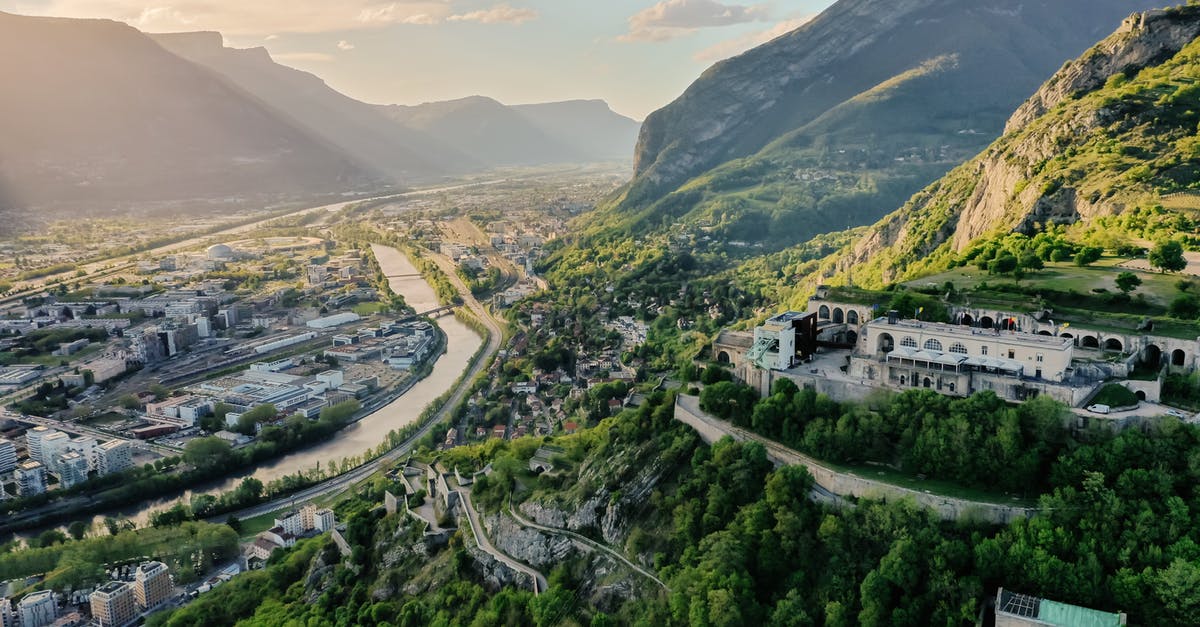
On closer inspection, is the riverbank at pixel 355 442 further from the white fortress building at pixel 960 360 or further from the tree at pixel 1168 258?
the tree at pixel 1168 258

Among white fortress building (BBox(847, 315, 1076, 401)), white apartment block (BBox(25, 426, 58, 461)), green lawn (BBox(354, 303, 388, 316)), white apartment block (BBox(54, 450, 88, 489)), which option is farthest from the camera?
green lawn (BBox(354, 303, 388, 316))

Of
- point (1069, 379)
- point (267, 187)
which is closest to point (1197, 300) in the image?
point (1069, 379)

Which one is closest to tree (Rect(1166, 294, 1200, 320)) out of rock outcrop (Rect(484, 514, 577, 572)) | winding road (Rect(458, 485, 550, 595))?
rock outcrop (Rect(484, 514, 577, 572))

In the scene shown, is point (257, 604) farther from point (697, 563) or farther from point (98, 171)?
point (98, 171)

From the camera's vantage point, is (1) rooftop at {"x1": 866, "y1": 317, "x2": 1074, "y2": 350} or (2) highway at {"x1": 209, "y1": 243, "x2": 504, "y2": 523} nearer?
(1) rooftop at {"x1": 866, "y1": 317, "x2": 1074, "y2": 350}

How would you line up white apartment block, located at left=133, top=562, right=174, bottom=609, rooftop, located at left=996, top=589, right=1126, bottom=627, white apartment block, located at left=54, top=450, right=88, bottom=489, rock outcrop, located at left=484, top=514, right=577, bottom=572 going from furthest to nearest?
1. white apartment block, located at left=54, top=450, right=88, bottom=489
2. white apartment block, located at left=133, top=562, right=174, bottom=609
3. rock outcrop, located at left=484, top=514, right=577, bottom=572
4. rooftop, located at left=996, top=589, right=1126, bottom=627

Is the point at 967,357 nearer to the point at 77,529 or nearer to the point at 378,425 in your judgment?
the point at 77,529

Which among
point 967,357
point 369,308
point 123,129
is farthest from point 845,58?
point 123,129

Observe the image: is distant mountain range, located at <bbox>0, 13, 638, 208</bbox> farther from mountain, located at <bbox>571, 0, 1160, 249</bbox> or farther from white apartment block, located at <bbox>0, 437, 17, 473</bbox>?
white apartment block, located at <bbox>0, 437, 17, 473</bbox>
